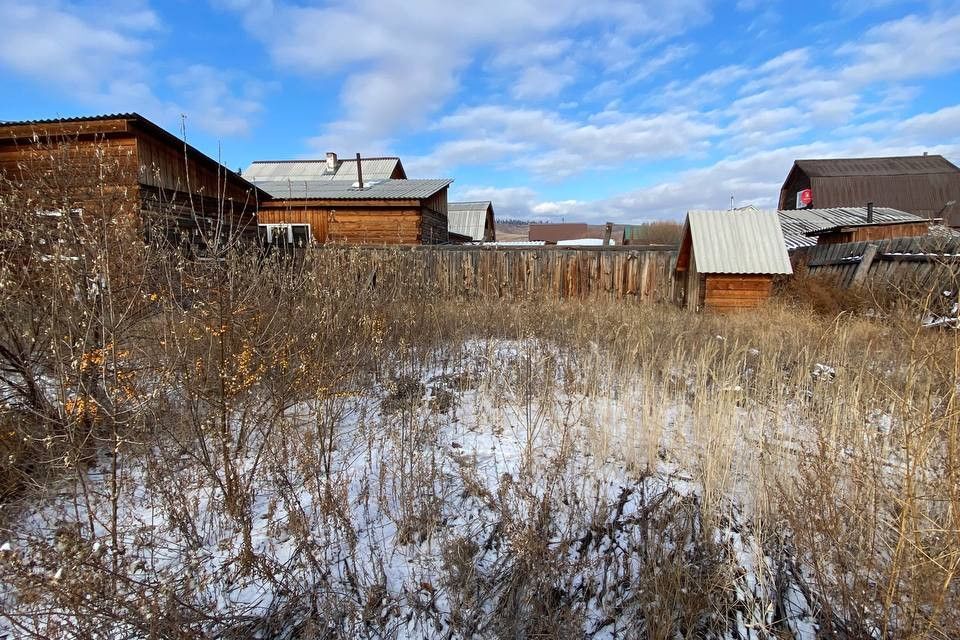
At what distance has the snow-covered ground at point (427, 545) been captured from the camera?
1.94 metres

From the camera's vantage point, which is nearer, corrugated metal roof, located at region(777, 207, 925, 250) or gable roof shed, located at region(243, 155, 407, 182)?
corrugated metal roof, located at region(777, 207, 925, 250)

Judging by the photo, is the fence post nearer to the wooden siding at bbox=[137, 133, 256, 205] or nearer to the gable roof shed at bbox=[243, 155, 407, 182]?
the wooden siding at bbox=[137, 133, 256, 205]

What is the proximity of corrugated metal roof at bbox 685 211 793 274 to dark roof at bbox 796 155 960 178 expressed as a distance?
27037 millimetres

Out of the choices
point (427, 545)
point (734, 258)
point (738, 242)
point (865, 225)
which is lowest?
point (427, 545)

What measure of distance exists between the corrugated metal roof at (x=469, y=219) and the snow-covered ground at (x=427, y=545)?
28060 mm

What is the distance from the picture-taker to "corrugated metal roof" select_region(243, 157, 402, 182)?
2814cm

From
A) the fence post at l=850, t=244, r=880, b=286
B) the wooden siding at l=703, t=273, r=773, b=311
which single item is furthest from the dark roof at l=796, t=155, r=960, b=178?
the wooden siding at l=703, t=273, r=773, b=311

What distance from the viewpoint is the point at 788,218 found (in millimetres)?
19297

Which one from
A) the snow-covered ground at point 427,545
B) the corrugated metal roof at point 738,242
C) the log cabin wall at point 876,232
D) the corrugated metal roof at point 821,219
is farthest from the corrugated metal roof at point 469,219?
the snow-covered ground at point 427,545

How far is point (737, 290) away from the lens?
8.43 m

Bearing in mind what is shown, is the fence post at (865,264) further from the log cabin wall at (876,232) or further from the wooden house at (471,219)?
the wooden house at (471,219)

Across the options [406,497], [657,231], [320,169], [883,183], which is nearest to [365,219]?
[406,497]

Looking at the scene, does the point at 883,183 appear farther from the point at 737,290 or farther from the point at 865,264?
the point at 737,290

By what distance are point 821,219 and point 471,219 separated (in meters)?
20.6
